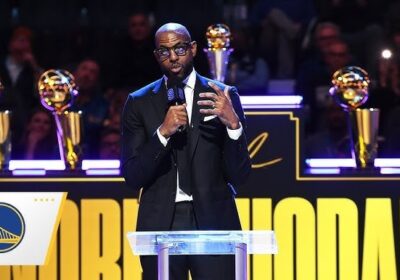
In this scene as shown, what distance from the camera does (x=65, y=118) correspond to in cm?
686

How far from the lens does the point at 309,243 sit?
6.69m

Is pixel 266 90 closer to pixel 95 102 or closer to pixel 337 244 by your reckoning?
pixel 95 102

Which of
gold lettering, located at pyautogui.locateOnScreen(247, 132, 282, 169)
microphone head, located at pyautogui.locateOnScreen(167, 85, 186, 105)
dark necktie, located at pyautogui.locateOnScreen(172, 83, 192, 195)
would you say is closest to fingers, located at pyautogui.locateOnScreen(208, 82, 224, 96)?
microphone head, located at pyautogui.locateOnScreen(167, 85, 186, 105)

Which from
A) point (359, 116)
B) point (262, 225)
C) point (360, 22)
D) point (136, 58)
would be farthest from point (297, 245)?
point (360, 22)

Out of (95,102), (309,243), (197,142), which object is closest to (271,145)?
(309,243)

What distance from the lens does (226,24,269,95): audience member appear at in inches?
355

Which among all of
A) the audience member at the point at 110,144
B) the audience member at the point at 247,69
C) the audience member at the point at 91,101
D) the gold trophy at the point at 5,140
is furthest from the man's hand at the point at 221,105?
the audience member at the point at 247,69

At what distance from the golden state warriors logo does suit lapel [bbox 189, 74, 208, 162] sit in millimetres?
1456

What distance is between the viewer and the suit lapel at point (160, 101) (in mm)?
5637

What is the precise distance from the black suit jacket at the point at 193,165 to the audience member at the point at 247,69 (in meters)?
3.22

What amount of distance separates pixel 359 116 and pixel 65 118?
1492 millimetres

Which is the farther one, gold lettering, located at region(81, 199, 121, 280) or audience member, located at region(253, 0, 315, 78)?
audience member, located at region(253, 0, 315, 78)

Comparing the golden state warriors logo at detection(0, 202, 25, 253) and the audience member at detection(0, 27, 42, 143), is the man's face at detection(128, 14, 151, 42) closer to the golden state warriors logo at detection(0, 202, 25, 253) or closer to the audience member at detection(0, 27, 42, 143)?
the audience member at detection(0, 27, 42, 143)

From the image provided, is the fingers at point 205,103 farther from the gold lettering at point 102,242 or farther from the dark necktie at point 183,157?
the gold lettering at point 102,242
